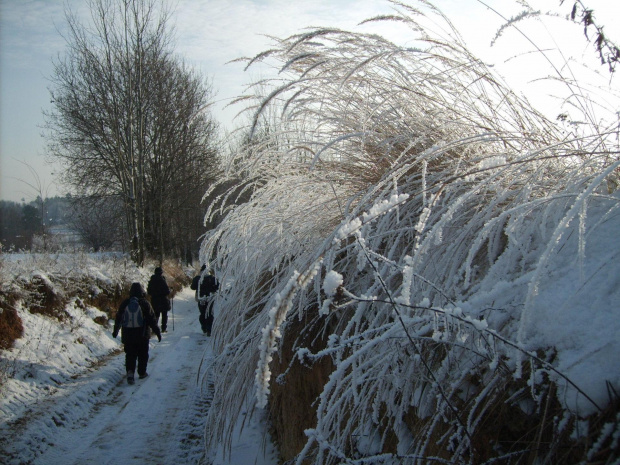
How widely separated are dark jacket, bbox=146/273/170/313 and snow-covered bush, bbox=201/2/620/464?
813cm

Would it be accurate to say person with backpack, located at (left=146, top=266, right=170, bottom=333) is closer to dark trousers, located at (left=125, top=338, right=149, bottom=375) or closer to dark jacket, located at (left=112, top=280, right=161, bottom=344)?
dark jacket, located at (left=112, top=280, right=161, bottom=344)

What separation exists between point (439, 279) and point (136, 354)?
256 inches

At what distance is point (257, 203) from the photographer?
292 cm

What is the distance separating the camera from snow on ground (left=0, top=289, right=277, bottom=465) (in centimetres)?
407

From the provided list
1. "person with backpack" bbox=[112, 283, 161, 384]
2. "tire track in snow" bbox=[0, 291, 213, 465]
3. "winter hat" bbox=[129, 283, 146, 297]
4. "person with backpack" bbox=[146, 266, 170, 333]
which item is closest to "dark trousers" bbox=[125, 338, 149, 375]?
"person with backpack" bbox=[112, 283, 161, 384]

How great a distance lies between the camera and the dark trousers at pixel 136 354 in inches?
267

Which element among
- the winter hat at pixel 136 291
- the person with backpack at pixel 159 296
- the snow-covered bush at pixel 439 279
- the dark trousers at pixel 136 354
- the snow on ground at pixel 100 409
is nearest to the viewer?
the snow-covered bush at pixel 439 279

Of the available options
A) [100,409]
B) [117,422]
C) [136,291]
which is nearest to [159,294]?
[136,291]

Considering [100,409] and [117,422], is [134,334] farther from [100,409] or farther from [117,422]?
[117,422]

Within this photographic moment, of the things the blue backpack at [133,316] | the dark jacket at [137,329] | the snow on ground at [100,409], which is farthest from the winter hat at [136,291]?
the snow on ground at [100,409]

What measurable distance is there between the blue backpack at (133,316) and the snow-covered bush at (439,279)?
4653mm

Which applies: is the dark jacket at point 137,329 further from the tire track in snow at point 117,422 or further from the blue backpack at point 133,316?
the tire track in snow at point 117,422

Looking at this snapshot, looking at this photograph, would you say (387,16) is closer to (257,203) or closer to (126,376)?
(257,203)

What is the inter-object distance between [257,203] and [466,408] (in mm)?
2038
